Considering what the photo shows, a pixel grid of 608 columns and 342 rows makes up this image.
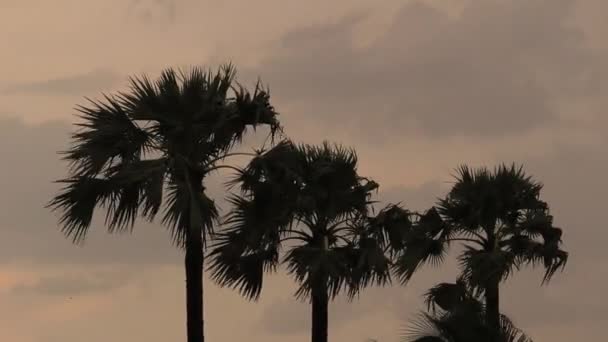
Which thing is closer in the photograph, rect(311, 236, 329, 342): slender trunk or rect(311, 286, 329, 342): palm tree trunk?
rect(311, 236, 329, 342): slender trunk

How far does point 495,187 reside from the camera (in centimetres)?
4800

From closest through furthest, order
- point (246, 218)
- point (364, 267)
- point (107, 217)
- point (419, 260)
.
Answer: point (107, 217)
point (246, 218)
point (364, 267)
point (419, 260)

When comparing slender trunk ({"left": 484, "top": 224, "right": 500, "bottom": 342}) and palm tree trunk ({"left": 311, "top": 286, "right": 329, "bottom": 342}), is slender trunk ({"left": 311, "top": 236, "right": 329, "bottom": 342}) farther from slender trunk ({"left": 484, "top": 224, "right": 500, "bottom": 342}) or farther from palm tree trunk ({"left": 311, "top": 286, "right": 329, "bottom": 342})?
slender trunk ({"left": 484, "top": 224, "right": 500, "bottom": 342})

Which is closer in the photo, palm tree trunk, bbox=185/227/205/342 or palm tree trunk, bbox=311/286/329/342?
palm tree trunk, bbox=185/227/205/342

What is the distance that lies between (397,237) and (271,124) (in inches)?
341

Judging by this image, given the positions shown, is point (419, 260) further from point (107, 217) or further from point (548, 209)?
point (107, 217)

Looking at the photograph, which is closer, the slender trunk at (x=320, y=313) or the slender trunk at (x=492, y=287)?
the slender trunk at (x=320, y=313)

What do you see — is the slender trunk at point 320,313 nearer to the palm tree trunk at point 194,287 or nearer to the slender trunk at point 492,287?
the slender trunk at point 492,287

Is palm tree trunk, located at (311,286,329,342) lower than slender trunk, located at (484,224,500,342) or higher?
lower

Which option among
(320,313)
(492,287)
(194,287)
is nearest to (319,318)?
(320,313)

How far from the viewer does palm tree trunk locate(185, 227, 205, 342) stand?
34.7 m

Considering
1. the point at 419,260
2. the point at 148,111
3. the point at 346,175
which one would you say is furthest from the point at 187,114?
the point at 419,260

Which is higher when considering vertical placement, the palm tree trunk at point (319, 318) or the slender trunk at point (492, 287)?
the slender trunk at point (492, 287)

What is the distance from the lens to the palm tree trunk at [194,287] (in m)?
34.7
